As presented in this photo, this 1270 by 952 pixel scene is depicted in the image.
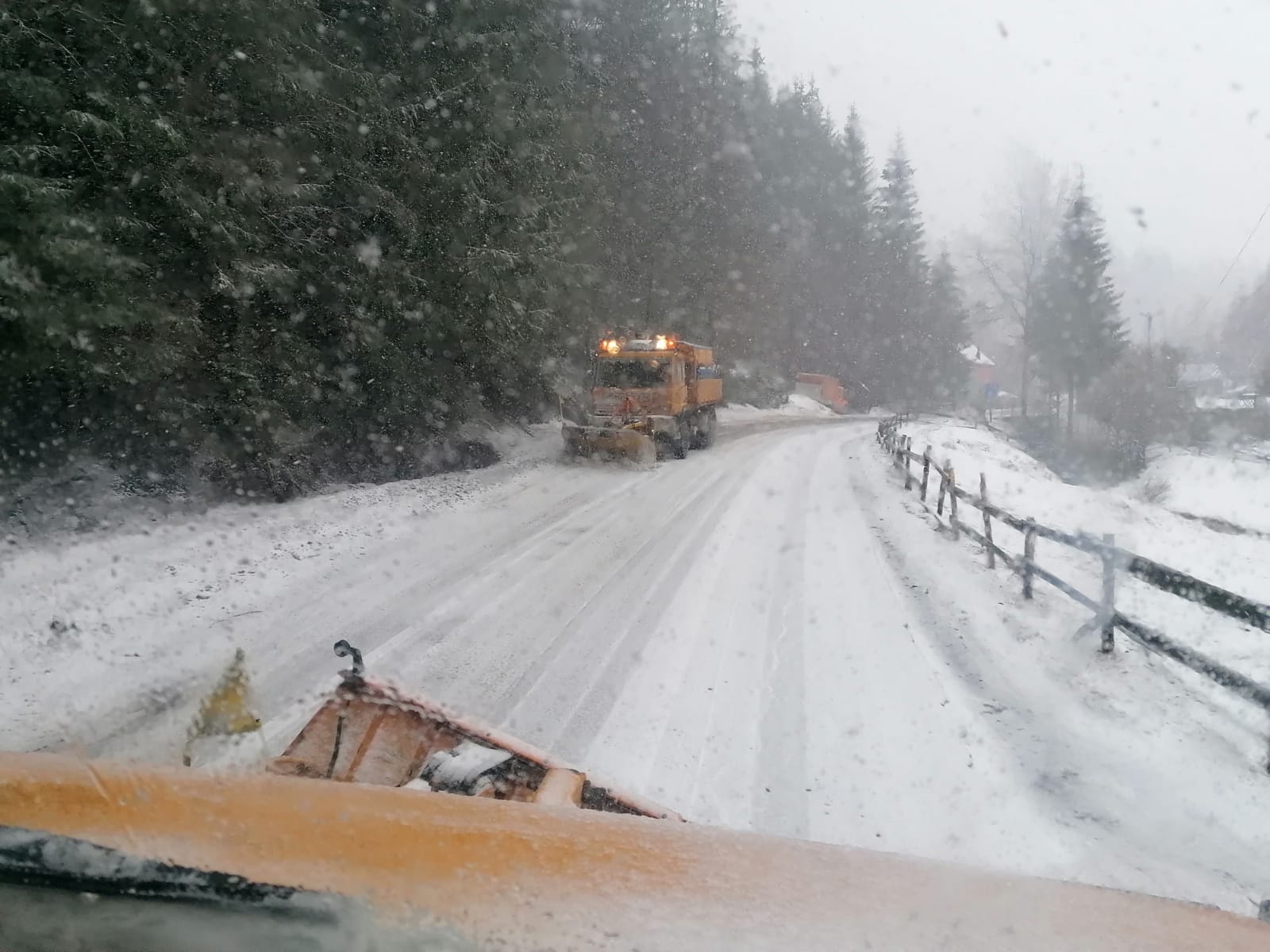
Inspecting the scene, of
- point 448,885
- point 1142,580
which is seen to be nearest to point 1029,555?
point 1142,580

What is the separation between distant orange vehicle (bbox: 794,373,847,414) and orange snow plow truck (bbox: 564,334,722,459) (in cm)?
3302

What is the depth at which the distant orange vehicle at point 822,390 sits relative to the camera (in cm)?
5428

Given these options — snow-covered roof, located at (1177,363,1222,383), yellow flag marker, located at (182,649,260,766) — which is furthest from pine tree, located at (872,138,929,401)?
yellow flag marker, located at (182,649,260,766)

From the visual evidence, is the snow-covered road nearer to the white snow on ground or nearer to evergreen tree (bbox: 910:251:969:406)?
the white snow on ground

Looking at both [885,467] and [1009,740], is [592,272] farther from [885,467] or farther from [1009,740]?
[1009,740]

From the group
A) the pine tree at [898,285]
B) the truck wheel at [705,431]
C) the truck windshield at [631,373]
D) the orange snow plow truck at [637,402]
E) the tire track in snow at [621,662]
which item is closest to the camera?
the tire track in snow at [621,662]

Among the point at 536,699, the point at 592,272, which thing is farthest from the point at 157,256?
the point at 592,272

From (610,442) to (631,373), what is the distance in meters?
2.80

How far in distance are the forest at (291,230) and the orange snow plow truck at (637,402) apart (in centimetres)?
163

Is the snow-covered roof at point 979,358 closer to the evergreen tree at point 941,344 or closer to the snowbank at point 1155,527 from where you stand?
the evergreen tree at point 941,344

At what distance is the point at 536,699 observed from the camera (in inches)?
245

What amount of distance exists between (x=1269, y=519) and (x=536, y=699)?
25214 millimetres

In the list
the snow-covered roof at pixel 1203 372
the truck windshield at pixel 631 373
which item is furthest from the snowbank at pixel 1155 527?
the snow-covered roof at pixel 1203 372

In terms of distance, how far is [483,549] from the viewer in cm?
1106
